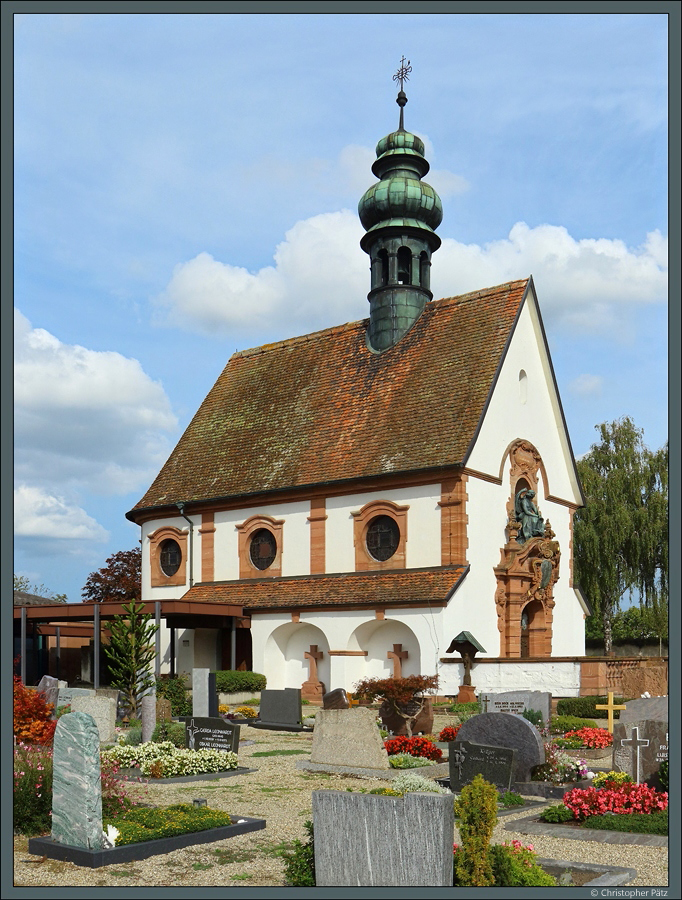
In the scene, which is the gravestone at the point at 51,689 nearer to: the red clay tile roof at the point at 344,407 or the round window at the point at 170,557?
the red clay tile roof at the point at 344,407

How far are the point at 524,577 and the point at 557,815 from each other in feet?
71.8

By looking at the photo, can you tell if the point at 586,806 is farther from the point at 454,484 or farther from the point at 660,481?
the point at 660,481

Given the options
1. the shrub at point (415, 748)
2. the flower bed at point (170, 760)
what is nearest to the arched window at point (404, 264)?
the shrub at point (415, 748)

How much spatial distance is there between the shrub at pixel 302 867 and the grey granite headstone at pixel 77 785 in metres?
2.15

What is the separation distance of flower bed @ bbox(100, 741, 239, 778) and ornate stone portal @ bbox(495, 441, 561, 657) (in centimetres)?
1738

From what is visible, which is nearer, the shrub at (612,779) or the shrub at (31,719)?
the shrub at (612,779)

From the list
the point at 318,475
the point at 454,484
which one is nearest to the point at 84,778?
the point at 454,484

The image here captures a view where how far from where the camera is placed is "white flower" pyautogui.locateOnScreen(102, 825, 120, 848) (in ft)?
32.7

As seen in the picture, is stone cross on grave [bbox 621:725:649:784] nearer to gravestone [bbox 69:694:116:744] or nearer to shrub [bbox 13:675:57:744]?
shrub [bbox 13:675:57:744]

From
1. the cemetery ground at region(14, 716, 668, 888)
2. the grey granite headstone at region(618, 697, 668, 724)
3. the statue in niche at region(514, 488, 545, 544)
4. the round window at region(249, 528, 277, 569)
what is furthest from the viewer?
the round window at region(249, 528, 277, 569)

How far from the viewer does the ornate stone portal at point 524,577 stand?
32.9m

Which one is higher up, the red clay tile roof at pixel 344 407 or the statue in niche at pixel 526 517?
the red clay tile roof at pixel 344 407

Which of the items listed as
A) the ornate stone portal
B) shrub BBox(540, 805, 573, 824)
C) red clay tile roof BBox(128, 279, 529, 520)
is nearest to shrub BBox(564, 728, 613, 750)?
shrub BBox(540, 805, 573, 824)

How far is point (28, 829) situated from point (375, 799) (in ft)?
15.5
